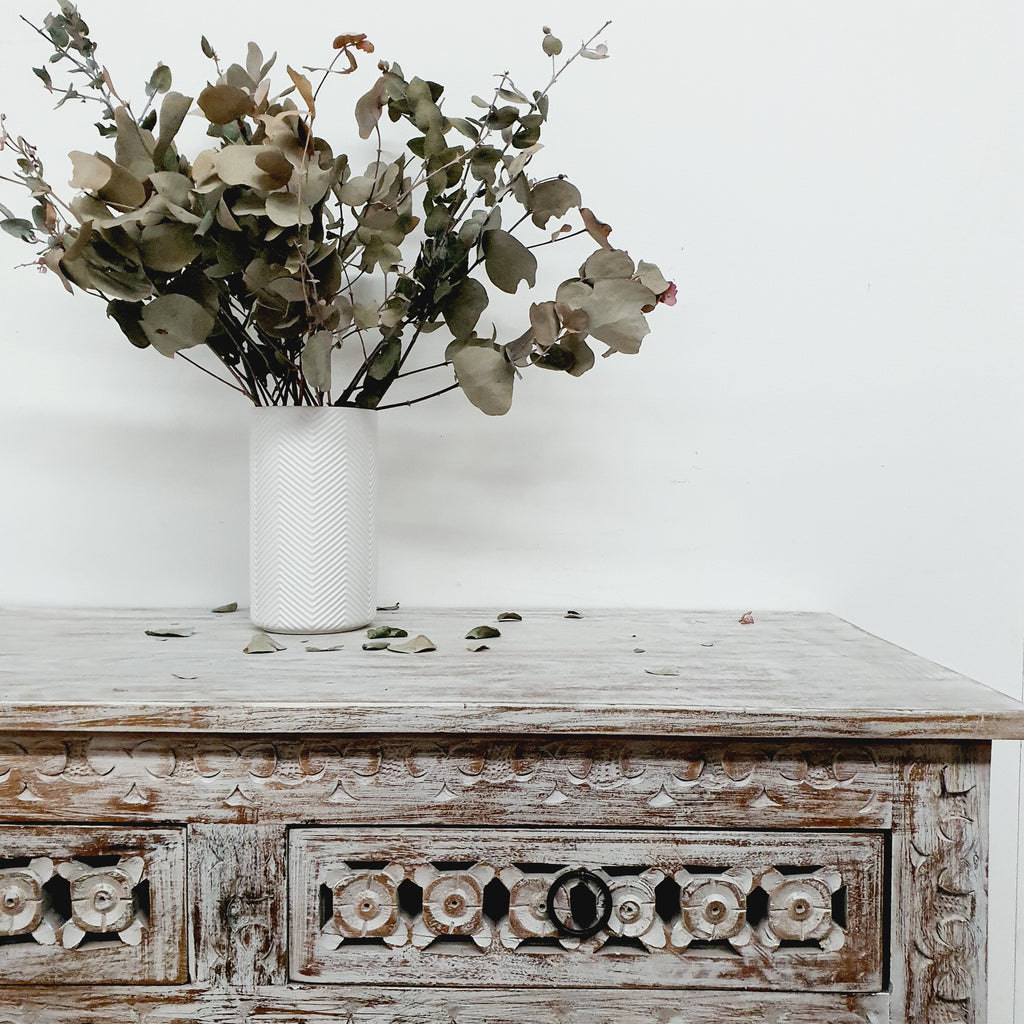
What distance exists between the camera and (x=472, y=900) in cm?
59

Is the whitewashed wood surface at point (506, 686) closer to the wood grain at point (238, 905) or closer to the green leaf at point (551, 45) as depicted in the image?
the wood grain at point (238, 905)

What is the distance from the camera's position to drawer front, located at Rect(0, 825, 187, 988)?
59 cm

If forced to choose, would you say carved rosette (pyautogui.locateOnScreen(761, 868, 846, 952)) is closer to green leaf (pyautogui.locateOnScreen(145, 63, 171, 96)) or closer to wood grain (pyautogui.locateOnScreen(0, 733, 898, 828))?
wood grain (pyautogui.locateOnScreen(0, 733, 898, 828))

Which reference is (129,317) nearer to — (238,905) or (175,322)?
(175,322)

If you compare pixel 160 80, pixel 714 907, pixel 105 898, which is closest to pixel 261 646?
pixel 105 898

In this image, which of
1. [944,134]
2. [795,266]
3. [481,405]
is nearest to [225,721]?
[481,405]

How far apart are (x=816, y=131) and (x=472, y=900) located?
940 millimetres

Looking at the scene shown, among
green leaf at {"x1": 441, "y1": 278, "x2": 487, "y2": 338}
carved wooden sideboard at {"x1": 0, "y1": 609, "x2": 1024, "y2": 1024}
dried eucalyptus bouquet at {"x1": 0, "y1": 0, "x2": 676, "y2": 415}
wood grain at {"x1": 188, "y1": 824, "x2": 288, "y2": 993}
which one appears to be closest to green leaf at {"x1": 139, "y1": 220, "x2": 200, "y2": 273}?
dried eucalyptus bouquet at {"x1": 0, "y1": 0, "x2": 676, "y2": 415}

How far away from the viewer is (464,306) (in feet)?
2.68

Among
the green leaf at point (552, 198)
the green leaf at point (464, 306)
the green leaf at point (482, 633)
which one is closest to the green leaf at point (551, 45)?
the green leaf at point (552, 198)

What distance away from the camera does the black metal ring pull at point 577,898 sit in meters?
0.58

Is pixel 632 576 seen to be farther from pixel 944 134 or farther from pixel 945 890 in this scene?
pixel 944 134

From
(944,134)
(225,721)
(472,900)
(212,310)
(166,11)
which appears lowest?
(472,900)

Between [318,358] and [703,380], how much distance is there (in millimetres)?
505
